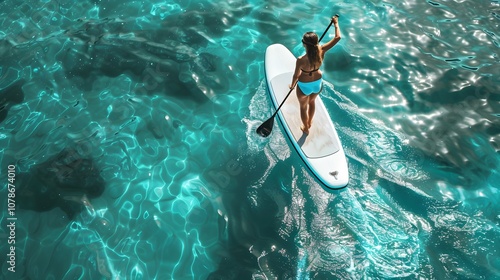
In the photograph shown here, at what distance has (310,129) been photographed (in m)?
7.60

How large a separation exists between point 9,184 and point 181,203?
3090 millimetres

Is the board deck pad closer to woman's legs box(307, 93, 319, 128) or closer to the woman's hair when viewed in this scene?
woman's legs box(307, 93, 319, 128)

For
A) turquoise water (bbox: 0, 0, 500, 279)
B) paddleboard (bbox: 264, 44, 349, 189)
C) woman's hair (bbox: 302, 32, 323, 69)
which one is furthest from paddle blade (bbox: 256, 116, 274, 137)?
woman's hair (bbox: 302, 32, 323, 69)

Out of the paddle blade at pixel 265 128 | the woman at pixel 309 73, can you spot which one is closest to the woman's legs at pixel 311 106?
the woman at pixel 309 73

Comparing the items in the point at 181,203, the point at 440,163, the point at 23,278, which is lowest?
the point at 23,278

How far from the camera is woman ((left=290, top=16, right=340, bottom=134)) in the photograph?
6355 mm

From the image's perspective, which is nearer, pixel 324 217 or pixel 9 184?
pixel 324 217

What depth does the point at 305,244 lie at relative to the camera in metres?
6.77

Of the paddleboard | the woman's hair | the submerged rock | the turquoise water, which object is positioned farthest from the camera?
the submerged rock

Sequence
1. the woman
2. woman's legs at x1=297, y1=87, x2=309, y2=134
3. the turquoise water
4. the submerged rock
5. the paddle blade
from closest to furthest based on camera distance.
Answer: the woman
the turquoise water
woman's legs at x1=297, y1=87, x2=309, y2=134
the submerged rock
the paddle blade

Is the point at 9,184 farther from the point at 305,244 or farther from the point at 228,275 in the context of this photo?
the point at 305,244

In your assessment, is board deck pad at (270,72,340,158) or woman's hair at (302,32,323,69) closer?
woman's hair at (302,32,323,69)

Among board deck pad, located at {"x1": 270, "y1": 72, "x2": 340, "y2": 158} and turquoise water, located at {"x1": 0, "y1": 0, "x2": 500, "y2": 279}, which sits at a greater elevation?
board deck pad, located at {"x1": 270, "y1": 72, "x2": 340, "y2": 158}

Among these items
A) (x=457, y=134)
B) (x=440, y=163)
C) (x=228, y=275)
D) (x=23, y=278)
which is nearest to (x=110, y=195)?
(x=23, y=278)
